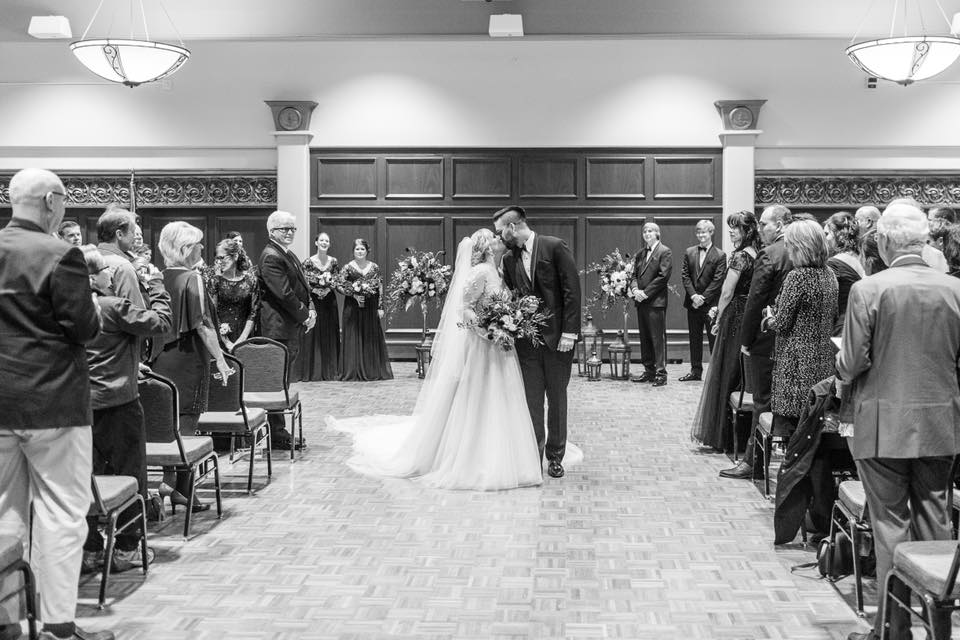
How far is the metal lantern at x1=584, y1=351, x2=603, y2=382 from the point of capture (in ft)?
Answer: 36.4

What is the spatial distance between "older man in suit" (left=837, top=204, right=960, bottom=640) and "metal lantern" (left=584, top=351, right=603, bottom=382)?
24.9 ft

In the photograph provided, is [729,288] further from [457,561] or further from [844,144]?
[844,144]

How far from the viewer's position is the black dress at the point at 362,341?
1085cm

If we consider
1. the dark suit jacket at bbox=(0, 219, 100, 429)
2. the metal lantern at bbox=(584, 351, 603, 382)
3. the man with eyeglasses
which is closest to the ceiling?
the metal lantern at bbox=(584, 351, 603, 382)

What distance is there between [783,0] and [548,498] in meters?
7.83

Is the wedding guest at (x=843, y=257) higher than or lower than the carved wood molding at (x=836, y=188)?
lower

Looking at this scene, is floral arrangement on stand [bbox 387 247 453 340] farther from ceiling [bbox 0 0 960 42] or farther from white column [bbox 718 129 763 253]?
white column [bbox 718 129 763 253]

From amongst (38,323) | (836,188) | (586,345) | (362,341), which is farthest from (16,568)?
(836,188)

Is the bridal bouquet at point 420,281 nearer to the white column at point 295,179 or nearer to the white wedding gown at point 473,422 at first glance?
the white column at point 295,179

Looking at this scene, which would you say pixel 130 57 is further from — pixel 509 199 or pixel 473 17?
pixel 509 199

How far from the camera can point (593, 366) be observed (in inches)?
443

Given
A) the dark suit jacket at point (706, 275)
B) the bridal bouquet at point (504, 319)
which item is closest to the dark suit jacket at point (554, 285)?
the bridal bouquet at point (504, 319)

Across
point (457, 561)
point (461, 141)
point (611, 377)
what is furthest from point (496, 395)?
point (461, 141)

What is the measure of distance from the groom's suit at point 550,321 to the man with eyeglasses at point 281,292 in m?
1.86
